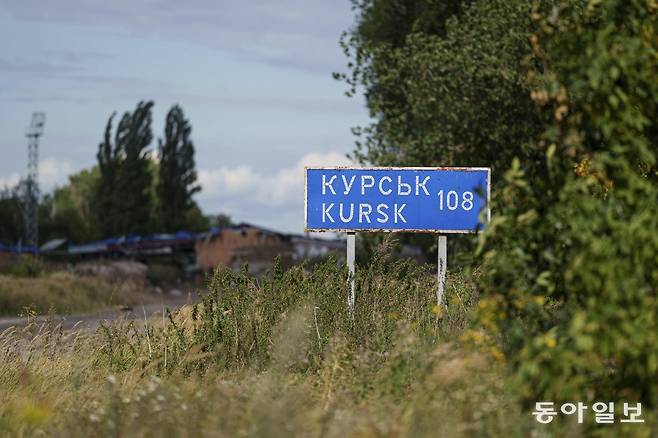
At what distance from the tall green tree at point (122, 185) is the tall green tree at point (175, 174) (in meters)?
2.73

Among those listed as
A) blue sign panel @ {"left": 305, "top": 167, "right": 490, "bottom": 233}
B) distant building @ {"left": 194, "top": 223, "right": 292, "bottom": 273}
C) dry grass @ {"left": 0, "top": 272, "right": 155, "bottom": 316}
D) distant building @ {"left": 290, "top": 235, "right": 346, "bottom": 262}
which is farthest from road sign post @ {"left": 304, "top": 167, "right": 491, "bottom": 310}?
distant building @ {"left": 290, "top": 235, "right": 346, "bottom": 262}

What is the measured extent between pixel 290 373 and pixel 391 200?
192 inches

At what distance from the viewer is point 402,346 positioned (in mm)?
9430

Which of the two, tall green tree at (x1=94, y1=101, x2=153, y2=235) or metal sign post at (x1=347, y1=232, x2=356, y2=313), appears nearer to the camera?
metal sign post at (x1=347, y1=232, x2=356, y2=313)

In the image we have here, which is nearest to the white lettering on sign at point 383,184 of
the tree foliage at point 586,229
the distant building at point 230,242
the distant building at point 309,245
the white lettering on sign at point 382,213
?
the white lettering on sign at point 382,213

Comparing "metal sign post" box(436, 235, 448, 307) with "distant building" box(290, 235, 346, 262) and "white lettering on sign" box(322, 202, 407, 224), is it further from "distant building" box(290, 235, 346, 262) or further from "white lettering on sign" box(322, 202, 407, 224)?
"distant building" box(290, 235, 346, 262)

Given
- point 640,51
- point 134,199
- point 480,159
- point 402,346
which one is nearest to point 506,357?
point 402,346

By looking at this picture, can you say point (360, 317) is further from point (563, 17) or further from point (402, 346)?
point (563, 17)

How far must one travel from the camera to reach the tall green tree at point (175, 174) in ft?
258

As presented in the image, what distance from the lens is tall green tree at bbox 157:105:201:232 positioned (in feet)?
258

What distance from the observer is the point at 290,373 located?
10484 mm

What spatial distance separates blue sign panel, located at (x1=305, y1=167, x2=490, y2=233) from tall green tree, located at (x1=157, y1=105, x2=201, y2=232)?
6418 cm

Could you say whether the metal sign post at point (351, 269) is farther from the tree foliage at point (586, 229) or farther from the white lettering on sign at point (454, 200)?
the tree foliage at point (586, 229)

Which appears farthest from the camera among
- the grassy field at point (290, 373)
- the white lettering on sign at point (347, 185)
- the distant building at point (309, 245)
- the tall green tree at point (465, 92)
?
the distant building at point (309, 245)
